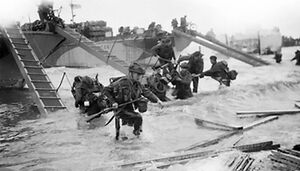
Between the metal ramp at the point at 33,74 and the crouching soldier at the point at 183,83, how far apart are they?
380cm

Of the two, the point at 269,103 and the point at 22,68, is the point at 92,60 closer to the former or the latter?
the point at 22,68

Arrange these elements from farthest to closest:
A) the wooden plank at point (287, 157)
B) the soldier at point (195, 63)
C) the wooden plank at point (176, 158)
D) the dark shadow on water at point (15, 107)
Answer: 1. the soldier at point (195, 63)
2. the dark shadow on water at point (15, 107)
3. the wooden plank at point (176, 158)
4. the wooden plank at point (287, 157)

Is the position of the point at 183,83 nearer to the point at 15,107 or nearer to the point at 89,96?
the point at 89,96

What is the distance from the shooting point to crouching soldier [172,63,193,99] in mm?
10258

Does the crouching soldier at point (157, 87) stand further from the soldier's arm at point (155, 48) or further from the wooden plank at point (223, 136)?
the wooden plank at point (223, 136)

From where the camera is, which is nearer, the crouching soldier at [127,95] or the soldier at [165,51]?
the crouching soldier at [127,95]

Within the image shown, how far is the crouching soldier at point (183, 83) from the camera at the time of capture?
10.3 m

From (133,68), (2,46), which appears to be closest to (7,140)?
(133,68)

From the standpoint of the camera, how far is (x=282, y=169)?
4250 mm

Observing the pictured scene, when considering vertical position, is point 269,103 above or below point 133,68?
below

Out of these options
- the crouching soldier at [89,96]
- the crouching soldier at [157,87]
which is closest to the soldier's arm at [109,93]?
the crouching soldier at [89,96]

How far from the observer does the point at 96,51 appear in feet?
43.8

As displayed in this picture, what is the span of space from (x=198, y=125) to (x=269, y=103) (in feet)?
11.3

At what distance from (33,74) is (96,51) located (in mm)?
3687
